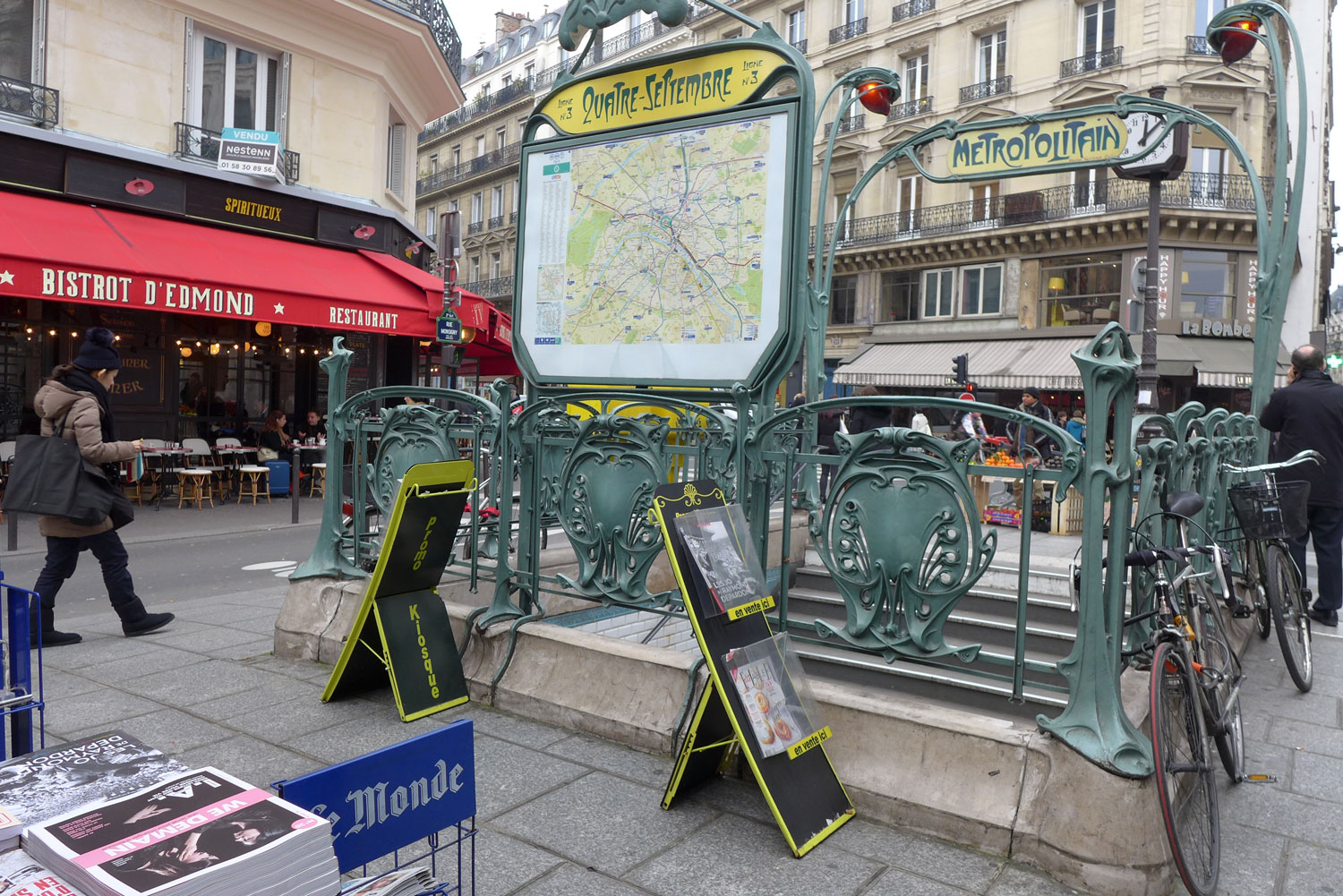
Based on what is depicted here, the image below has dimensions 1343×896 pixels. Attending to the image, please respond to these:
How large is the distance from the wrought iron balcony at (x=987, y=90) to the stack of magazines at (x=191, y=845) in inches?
1376

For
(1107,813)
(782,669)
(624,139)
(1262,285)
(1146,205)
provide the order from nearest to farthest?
1. (1107,813)
2. (782,669)
3. (624,139)
4. (1262,285)
5. (1146,205)

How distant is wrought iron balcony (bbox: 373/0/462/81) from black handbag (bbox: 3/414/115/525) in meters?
13.3

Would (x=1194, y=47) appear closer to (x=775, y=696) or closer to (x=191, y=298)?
(x=191, y=298)

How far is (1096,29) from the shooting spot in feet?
99.5

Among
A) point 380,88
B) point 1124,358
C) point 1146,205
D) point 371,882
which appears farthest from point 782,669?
point 1146,205

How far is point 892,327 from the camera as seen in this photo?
34.6 meters

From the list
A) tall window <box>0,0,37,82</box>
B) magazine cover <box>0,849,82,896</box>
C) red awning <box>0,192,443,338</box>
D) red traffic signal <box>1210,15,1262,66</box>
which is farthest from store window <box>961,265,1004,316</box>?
magazine cover <box>0,849,82,896</box>

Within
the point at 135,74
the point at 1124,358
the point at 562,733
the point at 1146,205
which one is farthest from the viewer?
the point at 1146,205

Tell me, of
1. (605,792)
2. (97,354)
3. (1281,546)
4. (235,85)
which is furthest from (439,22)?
(605,792)

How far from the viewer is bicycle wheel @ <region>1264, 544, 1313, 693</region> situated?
5449mm

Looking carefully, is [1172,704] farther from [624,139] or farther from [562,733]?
[624,139]

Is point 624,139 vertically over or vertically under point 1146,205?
under

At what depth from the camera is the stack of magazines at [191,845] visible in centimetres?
140

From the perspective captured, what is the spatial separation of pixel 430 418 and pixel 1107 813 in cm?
367
